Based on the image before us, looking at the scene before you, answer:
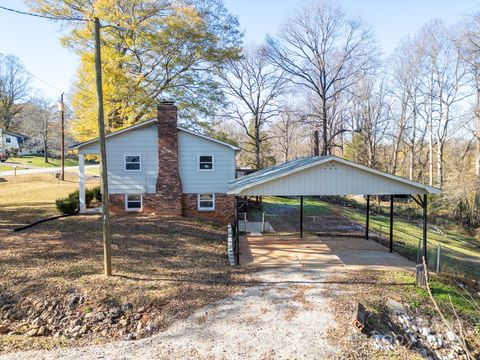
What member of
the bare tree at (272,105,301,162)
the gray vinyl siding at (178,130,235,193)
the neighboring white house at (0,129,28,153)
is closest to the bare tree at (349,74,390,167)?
the bare tree at (272,105,301,162)

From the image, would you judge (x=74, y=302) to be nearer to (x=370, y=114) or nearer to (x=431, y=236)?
(x=431, y=236)

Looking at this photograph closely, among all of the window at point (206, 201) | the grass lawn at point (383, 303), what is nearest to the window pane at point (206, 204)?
the window at point (206, 201)

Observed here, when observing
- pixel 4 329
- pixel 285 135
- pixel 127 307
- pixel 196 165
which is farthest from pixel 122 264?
pixel 285 135

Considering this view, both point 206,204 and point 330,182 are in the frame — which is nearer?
point 330,182

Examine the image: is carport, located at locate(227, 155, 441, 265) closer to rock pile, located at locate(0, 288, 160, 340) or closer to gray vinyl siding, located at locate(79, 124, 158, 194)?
rock pile, located at locate(0, 288, 160, 340)

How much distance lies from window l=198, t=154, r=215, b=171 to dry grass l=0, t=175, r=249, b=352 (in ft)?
9.63

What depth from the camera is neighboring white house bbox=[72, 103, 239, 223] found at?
54.2 ft

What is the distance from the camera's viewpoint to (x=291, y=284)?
909 cm

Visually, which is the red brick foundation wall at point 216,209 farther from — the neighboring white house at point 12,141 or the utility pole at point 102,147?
the neighboring white house at point 12,141

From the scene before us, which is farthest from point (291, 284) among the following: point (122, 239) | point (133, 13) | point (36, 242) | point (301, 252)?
point (133, 13)

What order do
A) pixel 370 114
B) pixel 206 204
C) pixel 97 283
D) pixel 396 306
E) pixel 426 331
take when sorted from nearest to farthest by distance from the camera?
pixel 426 331
pixel 396 306
pixel 97 283
pixel 206 204
pixel 370 114

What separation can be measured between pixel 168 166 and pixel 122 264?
24.4 feet

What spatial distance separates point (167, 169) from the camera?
54.3 feet

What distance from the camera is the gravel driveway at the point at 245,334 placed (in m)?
5.92
